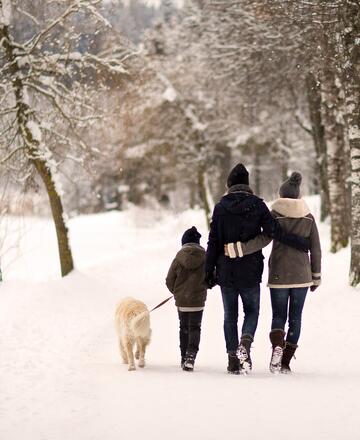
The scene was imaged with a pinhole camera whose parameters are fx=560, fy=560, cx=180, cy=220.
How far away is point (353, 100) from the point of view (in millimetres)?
9672

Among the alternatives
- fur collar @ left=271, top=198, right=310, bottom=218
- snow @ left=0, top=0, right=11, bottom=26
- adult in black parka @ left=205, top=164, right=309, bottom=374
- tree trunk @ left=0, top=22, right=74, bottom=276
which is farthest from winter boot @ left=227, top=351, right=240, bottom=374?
snow @ left=0, top=0, right=11, bottom=26

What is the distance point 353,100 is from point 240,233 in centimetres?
490

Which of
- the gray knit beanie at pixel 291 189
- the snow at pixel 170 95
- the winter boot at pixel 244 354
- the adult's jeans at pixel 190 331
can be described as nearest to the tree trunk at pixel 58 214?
the adult's jeans at pixel 190 331

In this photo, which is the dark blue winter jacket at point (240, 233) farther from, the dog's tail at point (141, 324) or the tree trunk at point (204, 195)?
the tree trunk at point (204, 195)

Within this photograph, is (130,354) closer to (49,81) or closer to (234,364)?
(234,364)

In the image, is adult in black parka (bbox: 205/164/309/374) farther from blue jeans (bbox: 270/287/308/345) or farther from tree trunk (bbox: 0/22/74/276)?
tree trunk (bbox: 0/22/74/276)

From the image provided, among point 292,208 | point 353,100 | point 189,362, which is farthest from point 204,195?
point 292,208

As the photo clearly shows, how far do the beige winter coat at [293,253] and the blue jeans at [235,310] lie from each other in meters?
0.26

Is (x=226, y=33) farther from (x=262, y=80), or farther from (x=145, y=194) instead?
(x=145, y=194)

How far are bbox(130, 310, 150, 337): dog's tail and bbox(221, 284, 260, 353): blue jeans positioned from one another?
1.08m

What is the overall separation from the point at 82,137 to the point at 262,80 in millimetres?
6433

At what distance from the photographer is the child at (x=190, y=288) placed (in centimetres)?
646

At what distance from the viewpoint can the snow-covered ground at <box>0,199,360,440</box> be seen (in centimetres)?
438

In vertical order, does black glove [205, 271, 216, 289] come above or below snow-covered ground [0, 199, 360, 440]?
above
